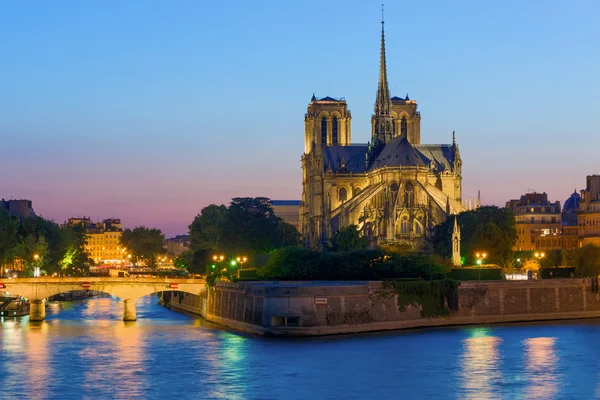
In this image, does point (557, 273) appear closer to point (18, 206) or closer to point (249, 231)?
point (249, 231)

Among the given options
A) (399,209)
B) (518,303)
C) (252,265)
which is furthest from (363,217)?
(518,303)

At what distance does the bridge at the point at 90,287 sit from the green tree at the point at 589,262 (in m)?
27.4

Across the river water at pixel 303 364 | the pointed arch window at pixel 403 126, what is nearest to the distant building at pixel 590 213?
the river water at pixel 303 364

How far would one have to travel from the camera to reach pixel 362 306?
71250 millimetres

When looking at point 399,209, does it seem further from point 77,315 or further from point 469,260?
point 77,315

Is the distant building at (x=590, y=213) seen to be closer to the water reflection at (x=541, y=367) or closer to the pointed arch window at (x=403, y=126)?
the water reflection at (x=541, y=367)

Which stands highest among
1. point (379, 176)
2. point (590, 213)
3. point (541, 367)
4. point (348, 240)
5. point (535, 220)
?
point (379, 176)

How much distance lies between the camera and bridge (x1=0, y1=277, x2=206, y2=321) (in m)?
85.1

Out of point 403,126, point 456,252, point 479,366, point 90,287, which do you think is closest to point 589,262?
point 456,252

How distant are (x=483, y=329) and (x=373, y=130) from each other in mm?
81261

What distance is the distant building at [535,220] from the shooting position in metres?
129

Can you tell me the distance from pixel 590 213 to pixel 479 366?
57.0 meters

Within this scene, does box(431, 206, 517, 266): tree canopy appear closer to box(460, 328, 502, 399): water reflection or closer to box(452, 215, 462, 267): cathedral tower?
box(452, 215, 462, 267): cathedral tower

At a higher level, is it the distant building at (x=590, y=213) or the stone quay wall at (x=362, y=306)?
the distant building at (x=590, y=213)
